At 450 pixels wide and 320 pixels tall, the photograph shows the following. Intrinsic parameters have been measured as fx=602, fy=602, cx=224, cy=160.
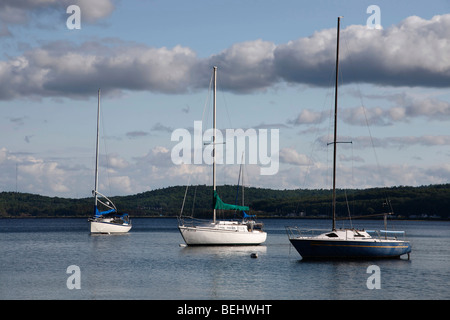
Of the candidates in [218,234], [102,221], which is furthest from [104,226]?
→ [218,234]

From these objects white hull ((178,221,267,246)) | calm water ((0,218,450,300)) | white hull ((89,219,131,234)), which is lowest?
white hull ((89,219,131,234))

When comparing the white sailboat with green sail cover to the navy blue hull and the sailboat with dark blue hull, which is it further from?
the sailboat with dark blue hull

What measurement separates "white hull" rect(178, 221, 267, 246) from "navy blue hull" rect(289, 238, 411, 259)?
507 inches

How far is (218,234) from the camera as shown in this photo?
6538cm

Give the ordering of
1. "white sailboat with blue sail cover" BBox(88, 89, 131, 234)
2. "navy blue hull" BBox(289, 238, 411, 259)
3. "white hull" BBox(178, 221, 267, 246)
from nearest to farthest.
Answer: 1. "navy blue hull" BBox(289, 238, 411, 259)
2. "white hull" BBox(178, 221, 267, 246)
3. "white sailboat with blue sail cover" BBox(88, 89, 131, 234)

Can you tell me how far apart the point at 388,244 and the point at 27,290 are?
1257 inches

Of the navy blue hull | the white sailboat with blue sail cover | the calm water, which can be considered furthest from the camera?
the white sailboat with blue sail cover

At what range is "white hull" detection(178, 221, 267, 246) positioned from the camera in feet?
215

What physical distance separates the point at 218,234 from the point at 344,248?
17.2 metres

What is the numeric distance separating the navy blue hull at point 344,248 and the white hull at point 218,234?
12.9 meters

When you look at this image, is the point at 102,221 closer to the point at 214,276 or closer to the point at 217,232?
the point at 217,232

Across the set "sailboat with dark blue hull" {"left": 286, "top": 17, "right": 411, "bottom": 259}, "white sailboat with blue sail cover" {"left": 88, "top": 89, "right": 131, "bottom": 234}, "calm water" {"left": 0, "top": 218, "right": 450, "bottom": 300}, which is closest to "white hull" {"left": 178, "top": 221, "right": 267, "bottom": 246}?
"calm water" {"left": 0, "top": 218, "right": 450, "bottom": 300}
